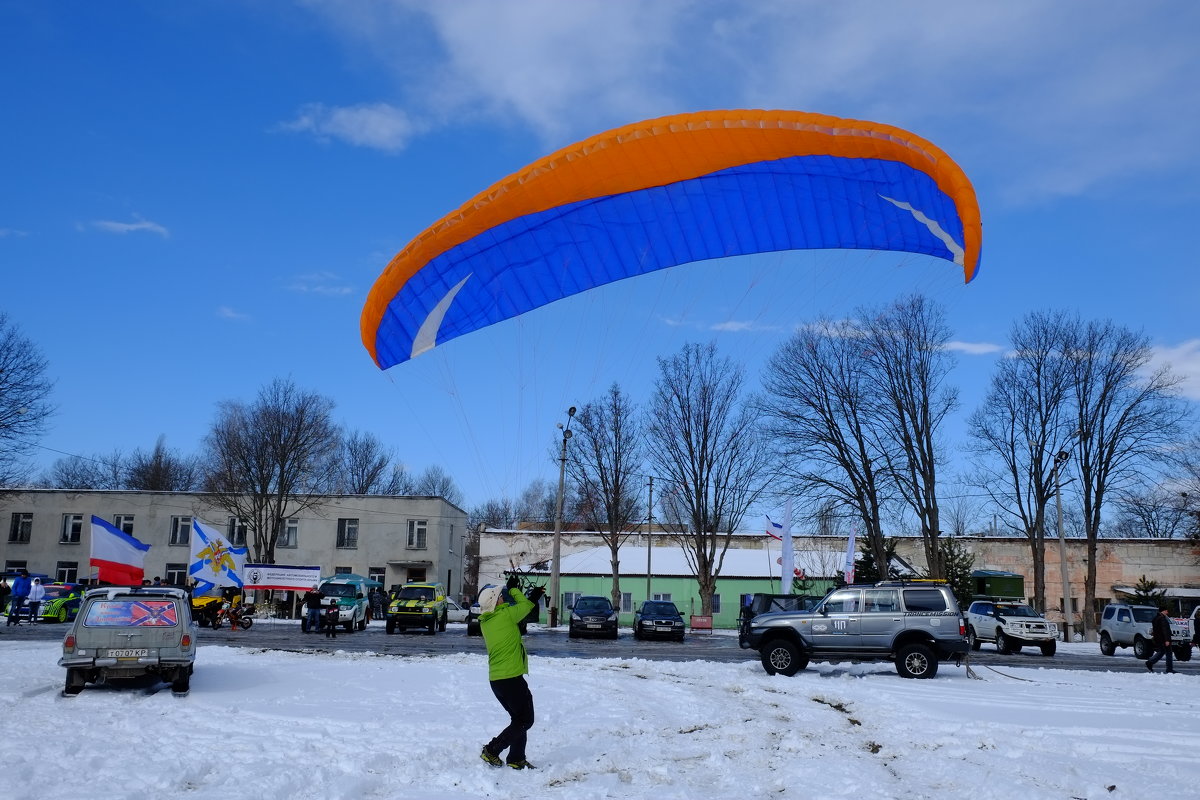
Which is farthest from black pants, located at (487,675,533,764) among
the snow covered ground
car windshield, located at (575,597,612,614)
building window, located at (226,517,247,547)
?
building window, located at (226,517,247,547)

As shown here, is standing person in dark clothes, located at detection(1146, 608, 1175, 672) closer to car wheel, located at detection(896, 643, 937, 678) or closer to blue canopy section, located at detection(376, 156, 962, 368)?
car wheel, located at detection(896, 643, 937, 678)

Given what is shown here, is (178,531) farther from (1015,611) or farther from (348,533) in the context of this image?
(1015,611)

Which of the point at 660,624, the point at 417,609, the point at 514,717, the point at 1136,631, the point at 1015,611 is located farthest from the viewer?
the point at 660,624

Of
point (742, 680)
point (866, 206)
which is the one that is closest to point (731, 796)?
point (742, 680)

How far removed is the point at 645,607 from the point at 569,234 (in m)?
19.8

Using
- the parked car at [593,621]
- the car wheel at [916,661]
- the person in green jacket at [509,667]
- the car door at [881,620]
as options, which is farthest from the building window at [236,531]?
the person in green jacket at [509,667]

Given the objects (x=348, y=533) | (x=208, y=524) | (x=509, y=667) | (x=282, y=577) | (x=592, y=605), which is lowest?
(x=592, y=605)

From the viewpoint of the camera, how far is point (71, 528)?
5188 centimetres

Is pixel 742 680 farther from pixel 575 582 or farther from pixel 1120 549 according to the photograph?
pixel 1120 549

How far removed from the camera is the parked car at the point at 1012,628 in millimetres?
25781

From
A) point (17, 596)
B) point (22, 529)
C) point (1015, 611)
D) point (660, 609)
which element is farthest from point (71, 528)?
point (1015, 611)

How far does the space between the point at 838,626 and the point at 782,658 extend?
1.14 m

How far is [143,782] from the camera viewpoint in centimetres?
673

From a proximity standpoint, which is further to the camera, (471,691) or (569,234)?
(569,234)
